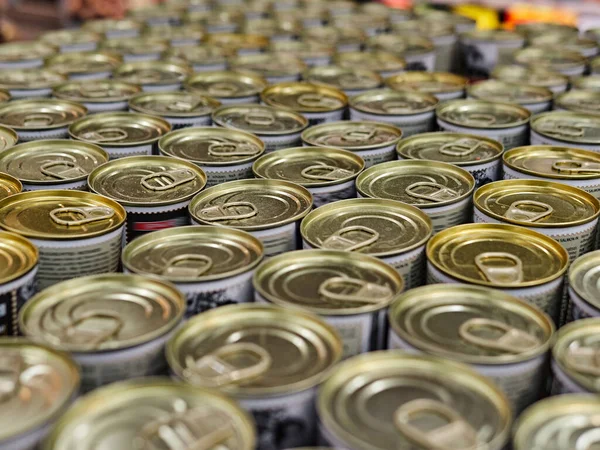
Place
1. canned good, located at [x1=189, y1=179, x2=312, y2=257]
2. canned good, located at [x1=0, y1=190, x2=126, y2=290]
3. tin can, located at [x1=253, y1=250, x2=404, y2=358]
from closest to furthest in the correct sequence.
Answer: tin can, located at [x1=253, y1=250, x2=404, y2=358], canned good, located at [x1=0, y1=190, x2=126, y2=290], canned good, located at [x1=189, y1=179, x2=312, y2=257]

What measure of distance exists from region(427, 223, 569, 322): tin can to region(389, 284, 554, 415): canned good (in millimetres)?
66

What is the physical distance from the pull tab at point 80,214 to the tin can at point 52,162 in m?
0.19

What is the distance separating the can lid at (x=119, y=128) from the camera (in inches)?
107

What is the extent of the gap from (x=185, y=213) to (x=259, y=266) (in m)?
0.48

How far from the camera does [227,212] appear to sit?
7.14 ft

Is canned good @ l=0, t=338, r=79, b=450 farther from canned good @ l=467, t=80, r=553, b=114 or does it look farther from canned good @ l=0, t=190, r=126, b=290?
canned good @ l=467, t=80, r=553, b=114

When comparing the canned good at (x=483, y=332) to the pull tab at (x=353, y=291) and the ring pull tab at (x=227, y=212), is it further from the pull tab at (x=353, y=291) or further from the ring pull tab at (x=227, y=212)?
the ring pull tab at (x=227, y=212)

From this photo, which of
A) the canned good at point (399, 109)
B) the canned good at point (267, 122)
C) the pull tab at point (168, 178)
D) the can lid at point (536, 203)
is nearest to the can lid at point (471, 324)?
the can lid at point (536, 203)

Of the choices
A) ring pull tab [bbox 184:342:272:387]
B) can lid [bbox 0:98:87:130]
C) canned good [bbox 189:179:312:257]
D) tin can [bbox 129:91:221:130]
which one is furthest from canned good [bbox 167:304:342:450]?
can lid [bbox 0:98:87:130]

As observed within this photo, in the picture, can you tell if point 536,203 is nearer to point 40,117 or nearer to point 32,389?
point 32,389

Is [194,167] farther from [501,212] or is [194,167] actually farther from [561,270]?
[561,270]

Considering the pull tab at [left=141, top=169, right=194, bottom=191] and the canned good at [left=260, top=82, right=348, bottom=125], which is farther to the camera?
the canned good at [left=260, top=82, right=348, bottom=125]

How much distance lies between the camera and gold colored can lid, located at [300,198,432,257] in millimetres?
1979

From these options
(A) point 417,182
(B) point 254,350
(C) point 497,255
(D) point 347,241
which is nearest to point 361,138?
(A) point 417,182
